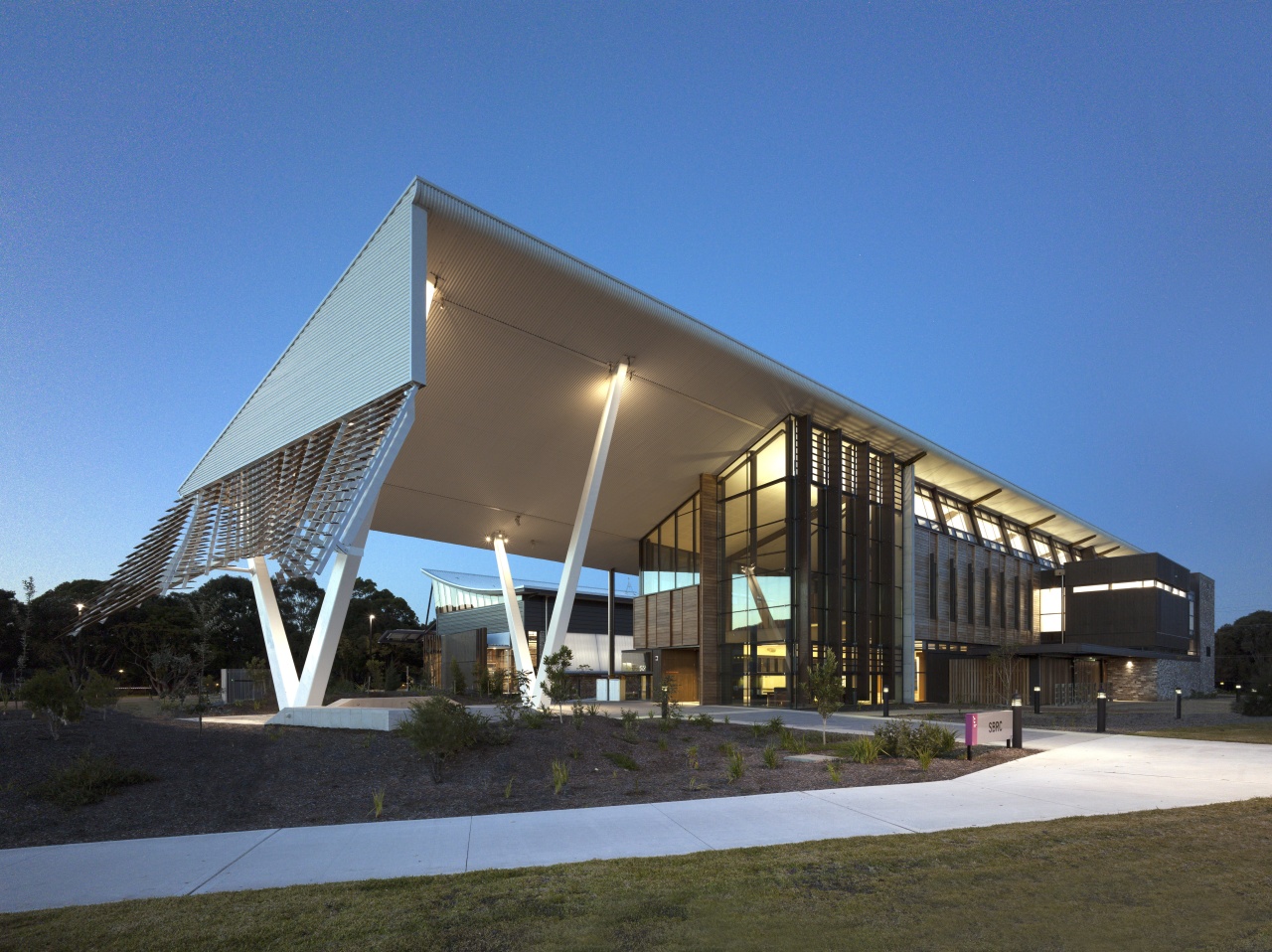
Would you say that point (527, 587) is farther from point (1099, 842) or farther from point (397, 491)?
point (1099, 842)

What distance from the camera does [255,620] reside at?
58.4 m

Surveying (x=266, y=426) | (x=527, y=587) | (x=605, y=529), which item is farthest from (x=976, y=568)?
(x=266, y=426)

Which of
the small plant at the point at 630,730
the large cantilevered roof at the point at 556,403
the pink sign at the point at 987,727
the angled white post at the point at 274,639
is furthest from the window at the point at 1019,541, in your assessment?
the angled white post at the point at 274,639

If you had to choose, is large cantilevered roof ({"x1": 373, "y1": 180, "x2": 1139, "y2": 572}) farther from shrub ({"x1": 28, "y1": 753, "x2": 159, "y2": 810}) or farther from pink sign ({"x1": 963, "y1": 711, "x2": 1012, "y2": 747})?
pink sign ({"x1": 963, "y1": 711, "x2": 1012, "y2": 747})

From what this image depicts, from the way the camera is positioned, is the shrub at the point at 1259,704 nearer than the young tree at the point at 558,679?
No

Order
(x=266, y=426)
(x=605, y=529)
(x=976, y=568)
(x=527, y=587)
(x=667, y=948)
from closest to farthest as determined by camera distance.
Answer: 1. (x=667, y=948)
2. (x=266, y=426)
3. (x=605, y=529)
4. (x=976, y=568)
5. (x=527, y=587)

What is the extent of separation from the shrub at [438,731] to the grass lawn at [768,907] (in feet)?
19.6

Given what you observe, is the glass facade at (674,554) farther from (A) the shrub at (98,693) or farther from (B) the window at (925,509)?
(A) the shrub at (98,693)

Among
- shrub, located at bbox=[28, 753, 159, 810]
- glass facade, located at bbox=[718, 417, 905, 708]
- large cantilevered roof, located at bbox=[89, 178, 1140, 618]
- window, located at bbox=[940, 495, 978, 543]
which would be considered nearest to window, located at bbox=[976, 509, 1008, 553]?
window, located at bbox=[940, 495, 978, 543]

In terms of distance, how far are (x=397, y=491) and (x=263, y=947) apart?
31.4 meters

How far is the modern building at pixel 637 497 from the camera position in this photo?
2002cm

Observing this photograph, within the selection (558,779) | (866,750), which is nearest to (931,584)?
(866,750)

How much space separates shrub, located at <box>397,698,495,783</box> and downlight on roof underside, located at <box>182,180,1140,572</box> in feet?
24.3

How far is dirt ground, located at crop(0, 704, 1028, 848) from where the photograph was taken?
9656mm
